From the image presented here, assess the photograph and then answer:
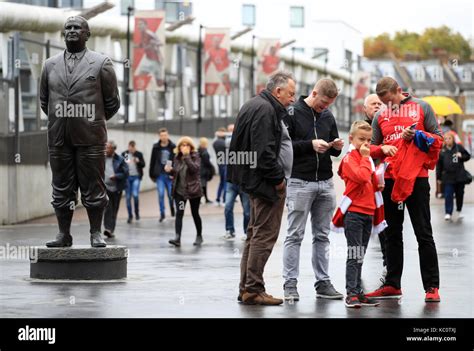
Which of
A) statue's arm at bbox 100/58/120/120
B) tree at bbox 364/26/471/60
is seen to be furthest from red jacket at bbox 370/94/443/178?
tree at bbox 364/26/471/60

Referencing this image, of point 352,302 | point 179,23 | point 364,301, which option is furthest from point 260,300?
point 179,23

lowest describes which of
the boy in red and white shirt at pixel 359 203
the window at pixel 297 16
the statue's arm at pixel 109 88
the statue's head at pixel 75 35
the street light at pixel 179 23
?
the boy in red and white shirt at pixel 359 203

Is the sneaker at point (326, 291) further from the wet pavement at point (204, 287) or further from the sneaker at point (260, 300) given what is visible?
the sneaker at point (260, 300)

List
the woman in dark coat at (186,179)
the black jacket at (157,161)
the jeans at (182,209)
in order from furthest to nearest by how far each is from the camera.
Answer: the black jacket at (157,161) < the woman in dark coat at (186,179) < the jeans at (182,209)

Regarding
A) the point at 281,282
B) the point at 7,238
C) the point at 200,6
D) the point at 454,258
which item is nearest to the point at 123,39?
the point at 7,238

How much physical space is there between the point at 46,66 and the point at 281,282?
329 centimetres

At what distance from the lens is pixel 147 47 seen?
38031 millimetres

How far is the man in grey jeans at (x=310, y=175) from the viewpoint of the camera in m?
12.4

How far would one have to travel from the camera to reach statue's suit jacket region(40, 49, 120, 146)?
13.6m

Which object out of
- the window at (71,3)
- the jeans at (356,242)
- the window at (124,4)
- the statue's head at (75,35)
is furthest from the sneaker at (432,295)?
the window at (124,4)

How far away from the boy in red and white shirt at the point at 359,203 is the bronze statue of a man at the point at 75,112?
270 cm

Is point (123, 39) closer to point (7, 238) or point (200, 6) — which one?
point (7, 238)

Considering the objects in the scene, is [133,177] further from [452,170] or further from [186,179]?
[186,179]

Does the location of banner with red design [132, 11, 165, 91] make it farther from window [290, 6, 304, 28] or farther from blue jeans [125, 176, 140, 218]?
window [290, 6, 304, 28]
